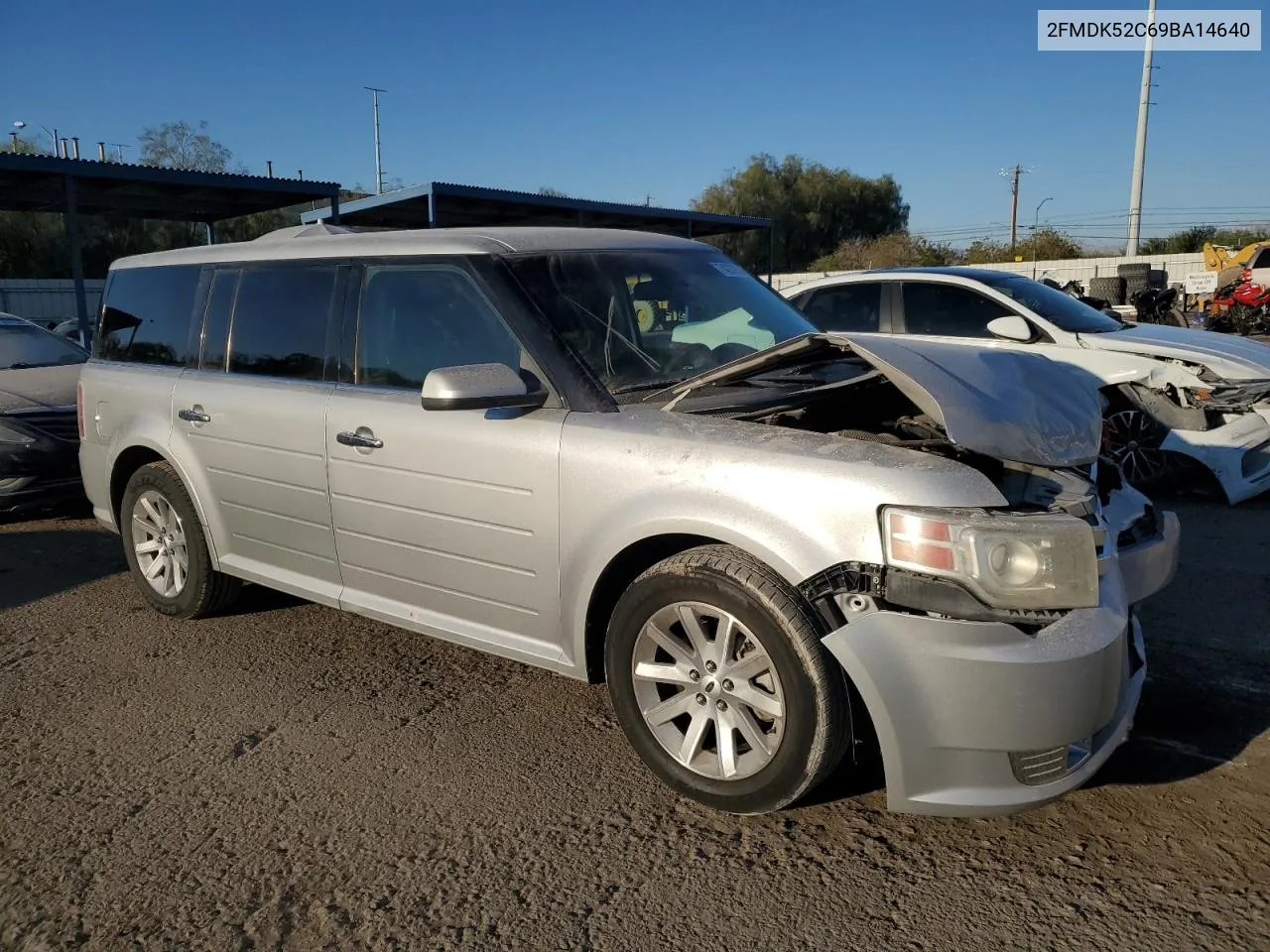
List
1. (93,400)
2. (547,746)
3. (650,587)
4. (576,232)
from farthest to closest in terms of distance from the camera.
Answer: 1. (93,400)
2. (576,232)
3. (547,746)
4. (650,587)

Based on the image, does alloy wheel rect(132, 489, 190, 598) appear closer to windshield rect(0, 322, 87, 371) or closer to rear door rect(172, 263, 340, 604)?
rear door rect(172, 263, 340, 604)

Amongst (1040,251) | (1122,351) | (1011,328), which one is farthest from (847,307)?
(1040,251)

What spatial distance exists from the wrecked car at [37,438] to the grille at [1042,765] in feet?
22.3

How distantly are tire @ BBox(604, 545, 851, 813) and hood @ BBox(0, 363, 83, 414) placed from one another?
6.12 meters

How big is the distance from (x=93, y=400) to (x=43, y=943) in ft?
11.3

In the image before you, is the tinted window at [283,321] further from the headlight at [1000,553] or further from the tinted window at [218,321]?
the headlight at [1000,553]

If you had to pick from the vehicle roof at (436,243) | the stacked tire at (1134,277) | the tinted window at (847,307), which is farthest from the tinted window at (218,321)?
the stacked tire at (1134,277)

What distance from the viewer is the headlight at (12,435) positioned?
269 inches

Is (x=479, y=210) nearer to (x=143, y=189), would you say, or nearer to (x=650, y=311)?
(x=143, y=189)

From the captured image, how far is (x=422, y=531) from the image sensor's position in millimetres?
3611

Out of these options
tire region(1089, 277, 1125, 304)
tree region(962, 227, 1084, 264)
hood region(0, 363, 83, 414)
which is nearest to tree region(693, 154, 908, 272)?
tree region(962, 227, 1084, 264)

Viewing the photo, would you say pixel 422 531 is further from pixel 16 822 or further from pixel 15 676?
pixel 15 676

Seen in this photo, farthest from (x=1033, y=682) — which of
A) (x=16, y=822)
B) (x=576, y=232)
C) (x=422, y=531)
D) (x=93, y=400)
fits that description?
(x=93, y=400)

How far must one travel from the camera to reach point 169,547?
16.0 ft
